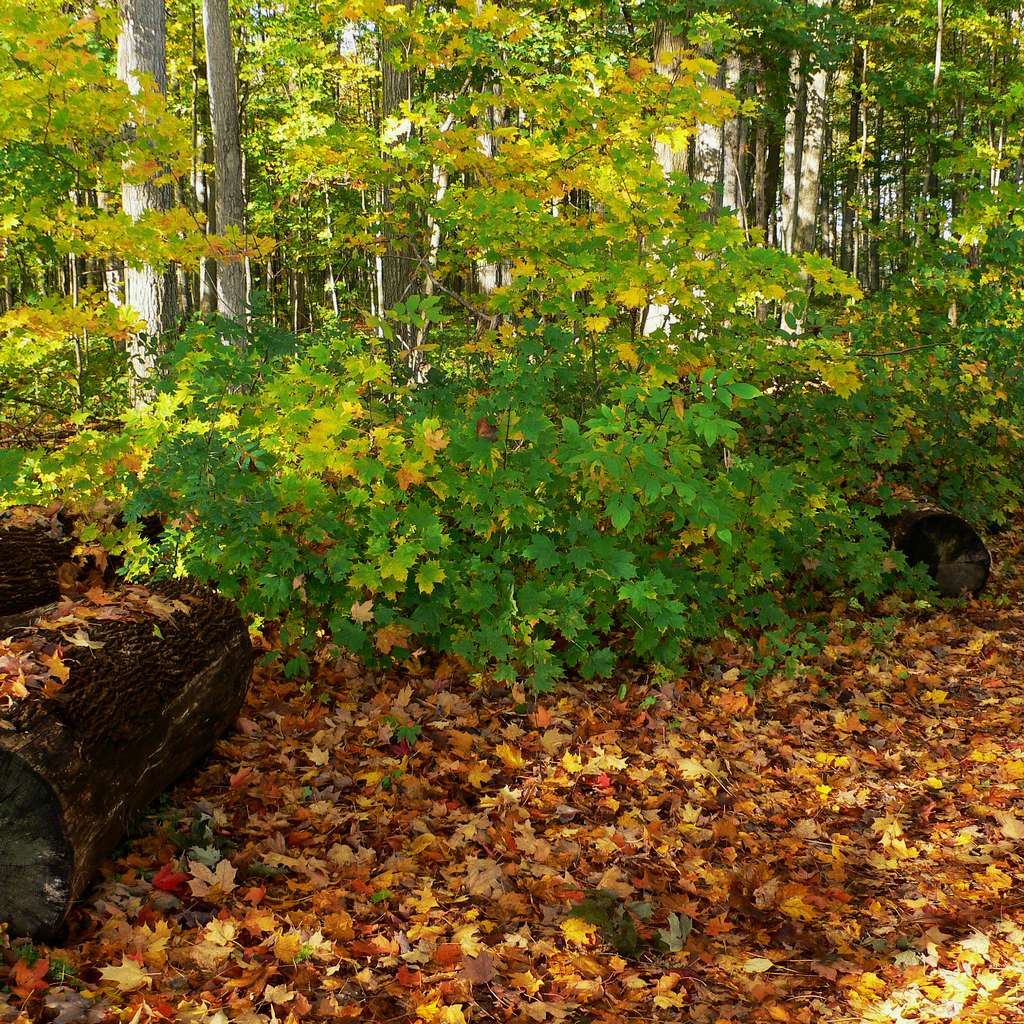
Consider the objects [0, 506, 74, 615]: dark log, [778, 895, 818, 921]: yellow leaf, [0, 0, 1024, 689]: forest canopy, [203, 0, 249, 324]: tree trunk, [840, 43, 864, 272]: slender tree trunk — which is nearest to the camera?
[778, 895, 818, 921]: yellow leaf

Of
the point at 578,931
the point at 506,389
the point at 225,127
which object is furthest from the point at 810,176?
the point at 578,931

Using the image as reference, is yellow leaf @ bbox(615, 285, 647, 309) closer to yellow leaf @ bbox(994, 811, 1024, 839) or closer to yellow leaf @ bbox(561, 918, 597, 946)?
yellow leaf @ bbox(994, 811, 1024, 839)

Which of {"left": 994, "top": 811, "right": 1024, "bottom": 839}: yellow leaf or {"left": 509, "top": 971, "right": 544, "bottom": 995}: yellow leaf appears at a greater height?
{"left": 509, "top": 971, "right": 544, "bottom": 995}: yellow leaf

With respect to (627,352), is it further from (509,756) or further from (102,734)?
(102,734)

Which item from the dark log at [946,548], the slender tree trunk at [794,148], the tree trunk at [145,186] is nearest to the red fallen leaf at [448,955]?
the dark log at [946,548]

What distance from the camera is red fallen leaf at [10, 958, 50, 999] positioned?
2.84m

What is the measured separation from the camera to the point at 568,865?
13.2 ft

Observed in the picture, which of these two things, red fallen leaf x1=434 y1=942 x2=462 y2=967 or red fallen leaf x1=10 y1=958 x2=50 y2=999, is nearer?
red fallen leaf x1=10 y1=958 x2=50 y2=999

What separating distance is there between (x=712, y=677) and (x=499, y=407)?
2.58 metres

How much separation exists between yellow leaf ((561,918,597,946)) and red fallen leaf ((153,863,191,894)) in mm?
1595

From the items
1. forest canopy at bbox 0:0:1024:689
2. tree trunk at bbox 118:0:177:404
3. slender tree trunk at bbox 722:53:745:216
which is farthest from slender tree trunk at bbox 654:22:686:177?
tree trunk at bbox 118:0:177:404

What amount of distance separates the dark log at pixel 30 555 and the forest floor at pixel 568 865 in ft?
4.56

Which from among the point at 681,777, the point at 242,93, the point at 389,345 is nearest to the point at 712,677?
the point at 681,777

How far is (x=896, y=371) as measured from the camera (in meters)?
8.79
